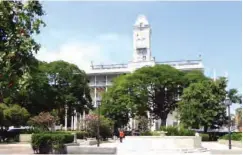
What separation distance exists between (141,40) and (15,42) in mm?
83988

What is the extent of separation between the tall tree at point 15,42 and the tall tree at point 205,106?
45.8 m

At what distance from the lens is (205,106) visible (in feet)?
172

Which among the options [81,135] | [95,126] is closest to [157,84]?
[95,126]

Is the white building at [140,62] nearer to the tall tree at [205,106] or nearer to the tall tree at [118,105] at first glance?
the tall tree at [118,105]

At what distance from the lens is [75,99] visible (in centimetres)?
6062

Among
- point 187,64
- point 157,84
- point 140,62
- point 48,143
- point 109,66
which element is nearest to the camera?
point 48,143

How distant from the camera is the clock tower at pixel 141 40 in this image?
89750 millimetres

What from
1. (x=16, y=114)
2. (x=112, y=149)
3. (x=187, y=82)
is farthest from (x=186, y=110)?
(x=112, y=149)

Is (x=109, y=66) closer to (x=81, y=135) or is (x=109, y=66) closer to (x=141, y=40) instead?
(x=141, y=40)

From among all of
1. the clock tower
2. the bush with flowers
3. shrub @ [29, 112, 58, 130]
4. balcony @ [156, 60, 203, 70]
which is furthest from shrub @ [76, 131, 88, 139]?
the clock tower

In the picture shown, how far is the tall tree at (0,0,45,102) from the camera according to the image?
6.85 meters

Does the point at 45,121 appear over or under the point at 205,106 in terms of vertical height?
under

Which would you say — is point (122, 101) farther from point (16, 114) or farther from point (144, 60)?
point (144, 60)

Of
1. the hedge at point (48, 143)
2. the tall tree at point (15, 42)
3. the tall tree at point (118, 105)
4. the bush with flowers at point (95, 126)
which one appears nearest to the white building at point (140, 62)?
the tall tree at point (118, 105)
